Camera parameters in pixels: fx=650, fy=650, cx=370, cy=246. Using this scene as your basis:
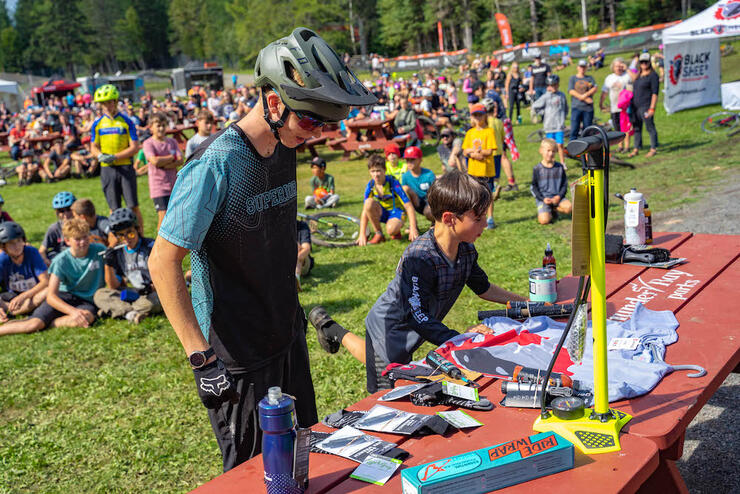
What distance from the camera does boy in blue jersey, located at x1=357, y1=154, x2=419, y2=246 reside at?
915cm

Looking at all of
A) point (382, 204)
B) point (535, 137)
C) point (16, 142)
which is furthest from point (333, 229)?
point (16, 142)

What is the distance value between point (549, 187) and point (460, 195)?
22.2 ft

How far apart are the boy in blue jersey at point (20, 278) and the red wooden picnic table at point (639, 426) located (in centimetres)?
607

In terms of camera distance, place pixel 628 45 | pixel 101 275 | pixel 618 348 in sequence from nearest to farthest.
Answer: pixel 618 348
pixel 101 275
pixel 628 45

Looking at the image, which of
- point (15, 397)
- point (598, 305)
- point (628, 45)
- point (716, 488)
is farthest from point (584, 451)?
point (628, 45)

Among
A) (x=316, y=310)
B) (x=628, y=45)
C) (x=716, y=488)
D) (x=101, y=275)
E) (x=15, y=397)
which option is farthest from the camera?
(x=628, y=45)

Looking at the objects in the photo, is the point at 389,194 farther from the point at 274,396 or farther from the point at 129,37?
the point at 129,37

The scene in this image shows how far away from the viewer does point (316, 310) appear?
4.45 meters

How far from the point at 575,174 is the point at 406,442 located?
11.7m

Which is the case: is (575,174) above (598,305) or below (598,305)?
below

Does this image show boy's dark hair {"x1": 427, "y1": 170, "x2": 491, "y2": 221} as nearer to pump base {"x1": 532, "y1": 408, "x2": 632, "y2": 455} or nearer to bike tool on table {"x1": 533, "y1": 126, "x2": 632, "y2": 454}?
bike tool on table {"x1": 533, "y1": 126, "x2": 632, "y2": 454}

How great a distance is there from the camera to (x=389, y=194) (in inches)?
366

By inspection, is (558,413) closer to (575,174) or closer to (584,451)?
(584,451)

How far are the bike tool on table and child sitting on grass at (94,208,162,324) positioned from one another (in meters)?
5.59
